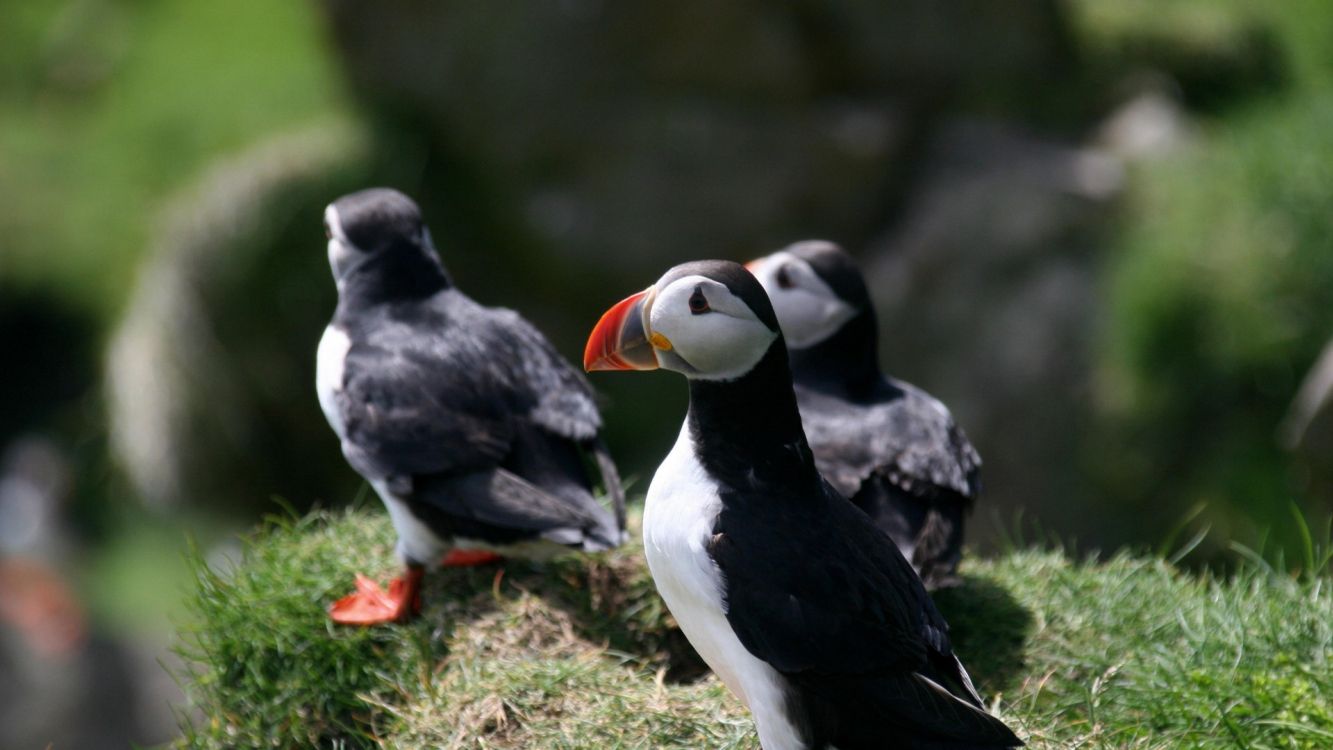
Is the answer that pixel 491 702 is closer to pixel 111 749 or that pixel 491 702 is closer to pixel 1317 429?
pixel 1317 429

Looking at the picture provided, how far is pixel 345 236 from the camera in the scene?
4.08 meters

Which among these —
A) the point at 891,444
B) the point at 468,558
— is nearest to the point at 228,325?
the point at 468,558

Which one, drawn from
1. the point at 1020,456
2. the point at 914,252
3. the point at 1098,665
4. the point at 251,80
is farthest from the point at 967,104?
the point at 1098,665

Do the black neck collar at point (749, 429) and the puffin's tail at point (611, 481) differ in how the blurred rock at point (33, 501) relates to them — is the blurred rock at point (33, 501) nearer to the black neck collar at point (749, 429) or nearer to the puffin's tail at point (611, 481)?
the puffin's tail at point (611, 481)

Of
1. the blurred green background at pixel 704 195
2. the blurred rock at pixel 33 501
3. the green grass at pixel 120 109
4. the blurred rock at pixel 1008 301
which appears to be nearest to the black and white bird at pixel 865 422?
the blurred green background at pixel 704 195

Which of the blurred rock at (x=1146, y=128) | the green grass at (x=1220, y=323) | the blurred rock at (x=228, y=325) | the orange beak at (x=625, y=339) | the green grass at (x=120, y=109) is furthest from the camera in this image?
the green grass at (x=120, y=109)

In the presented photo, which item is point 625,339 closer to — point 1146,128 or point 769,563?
point 769,563

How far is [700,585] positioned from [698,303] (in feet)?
1.81

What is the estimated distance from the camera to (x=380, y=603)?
365 centimetres

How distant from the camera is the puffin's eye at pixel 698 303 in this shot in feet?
9.05

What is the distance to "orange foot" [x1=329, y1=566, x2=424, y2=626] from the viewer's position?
11.8 ft

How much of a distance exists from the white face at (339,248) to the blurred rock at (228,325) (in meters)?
4.70

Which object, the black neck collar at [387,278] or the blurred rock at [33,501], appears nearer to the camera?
the black neck collar at [387,278]

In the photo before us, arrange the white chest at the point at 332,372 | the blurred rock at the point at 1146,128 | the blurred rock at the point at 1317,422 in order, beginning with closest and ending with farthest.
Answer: the white chest at the point at 332,372, the blurred rock at the point at 1317,422, the blurred rock at the point at 1146,128
